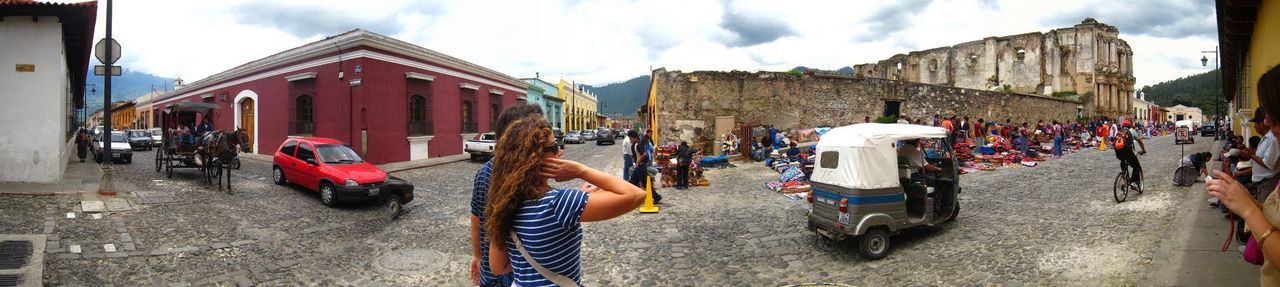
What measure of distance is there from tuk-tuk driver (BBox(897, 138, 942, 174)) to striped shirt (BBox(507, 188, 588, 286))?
639 cm

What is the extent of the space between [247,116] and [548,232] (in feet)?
82.1

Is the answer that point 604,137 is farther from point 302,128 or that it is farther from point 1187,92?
point 1187,92

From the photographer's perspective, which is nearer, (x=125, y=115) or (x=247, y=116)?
(x=247, y=116)

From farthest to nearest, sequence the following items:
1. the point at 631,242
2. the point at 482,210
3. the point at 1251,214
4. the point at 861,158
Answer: the point at 631,242 < the point at 861,158 < the point at 482,210 < the point at 1251,214

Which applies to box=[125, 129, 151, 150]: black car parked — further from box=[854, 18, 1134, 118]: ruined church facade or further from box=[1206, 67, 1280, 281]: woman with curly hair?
box=[854, 18, 1134, 118]: ruined church facade

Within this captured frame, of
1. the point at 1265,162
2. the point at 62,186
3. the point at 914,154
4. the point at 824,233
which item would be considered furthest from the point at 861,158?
the point at 62,186

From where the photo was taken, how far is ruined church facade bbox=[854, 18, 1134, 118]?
116 feet

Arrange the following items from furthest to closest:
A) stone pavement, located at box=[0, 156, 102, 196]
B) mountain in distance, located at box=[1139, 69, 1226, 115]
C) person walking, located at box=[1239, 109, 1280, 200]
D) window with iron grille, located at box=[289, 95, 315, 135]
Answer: mountain in distance, located at box=[1139, 69, 1226, 115]
window with iron grille, located at box=[289, 95, 315, 135]
stone pavement, located at box=[0, 156, 102, 196]
person walking, located at box=[1239, 109, 1280, 200]

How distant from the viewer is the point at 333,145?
11008 mm

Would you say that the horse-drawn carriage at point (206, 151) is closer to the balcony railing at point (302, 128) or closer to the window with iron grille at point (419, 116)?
the balcony railing at point (302, 128)

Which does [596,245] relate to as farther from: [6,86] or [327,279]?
[6,86]

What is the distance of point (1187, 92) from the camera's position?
94.9 meters

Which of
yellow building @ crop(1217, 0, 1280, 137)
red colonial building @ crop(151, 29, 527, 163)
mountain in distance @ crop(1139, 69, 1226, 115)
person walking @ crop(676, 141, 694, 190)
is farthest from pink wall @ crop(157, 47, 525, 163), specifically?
mountain in distance @ crop(1139, 69, 1226, 115)

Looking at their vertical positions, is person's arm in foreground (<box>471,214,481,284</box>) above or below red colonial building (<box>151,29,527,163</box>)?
below
